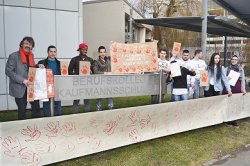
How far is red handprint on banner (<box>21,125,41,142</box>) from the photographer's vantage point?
3.88 metres

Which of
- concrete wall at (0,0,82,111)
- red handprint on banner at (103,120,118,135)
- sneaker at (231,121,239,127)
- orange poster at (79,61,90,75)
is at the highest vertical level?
concrete wall at (0,0,82,111)

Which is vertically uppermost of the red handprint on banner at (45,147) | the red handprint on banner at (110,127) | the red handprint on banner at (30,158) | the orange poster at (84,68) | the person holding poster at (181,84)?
the orange poster at (84,68)

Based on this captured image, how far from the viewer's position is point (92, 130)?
179 inches

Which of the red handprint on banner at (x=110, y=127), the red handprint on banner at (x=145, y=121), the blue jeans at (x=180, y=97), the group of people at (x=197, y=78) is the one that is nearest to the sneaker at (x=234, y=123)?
the group of people at (x=197, y=78)

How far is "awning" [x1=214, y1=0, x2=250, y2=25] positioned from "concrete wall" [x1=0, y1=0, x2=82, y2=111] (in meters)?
4.97

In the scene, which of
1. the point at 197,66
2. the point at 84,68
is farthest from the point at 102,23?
the point at 84,68

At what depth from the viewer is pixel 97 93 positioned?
5262mm

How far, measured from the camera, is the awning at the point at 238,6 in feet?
34.4

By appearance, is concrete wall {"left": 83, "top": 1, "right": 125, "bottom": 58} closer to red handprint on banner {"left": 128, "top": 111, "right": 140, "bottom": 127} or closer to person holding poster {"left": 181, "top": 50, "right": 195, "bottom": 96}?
person holding poster {"left": 181, "top": 50, "right": 195, "bottom": 96}

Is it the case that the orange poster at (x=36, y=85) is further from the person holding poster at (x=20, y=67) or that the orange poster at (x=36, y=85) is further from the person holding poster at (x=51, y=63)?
the person holding poster at (x=51, y=63)

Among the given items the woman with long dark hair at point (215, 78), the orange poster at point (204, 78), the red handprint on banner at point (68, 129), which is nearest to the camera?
the red handprint on banner at point (68, 129)

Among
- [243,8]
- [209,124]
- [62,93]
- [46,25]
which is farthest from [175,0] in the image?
[62,93]

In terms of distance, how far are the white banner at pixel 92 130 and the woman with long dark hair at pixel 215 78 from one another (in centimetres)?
69

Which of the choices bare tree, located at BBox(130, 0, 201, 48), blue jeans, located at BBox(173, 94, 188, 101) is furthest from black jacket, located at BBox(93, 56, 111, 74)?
bare tree, located at BBox(130, 0, 201, 48)
